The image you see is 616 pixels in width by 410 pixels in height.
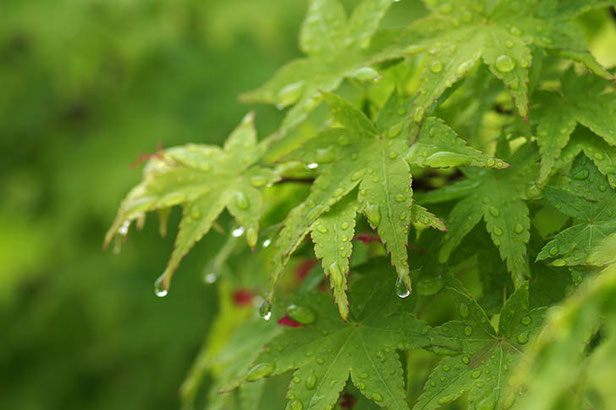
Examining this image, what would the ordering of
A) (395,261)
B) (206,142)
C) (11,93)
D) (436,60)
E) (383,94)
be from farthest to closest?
(11,93) → (206,142) → (383,94) → (436,60) → (395,261)

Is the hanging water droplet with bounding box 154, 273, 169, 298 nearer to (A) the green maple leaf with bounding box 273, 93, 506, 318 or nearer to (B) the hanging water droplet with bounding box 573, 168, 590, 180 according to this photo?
(A) the green maple leaf with bounding box 273, 93, 506, 318

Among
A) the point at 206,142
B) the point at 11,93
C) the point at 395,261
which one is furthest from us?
the point at 11,93

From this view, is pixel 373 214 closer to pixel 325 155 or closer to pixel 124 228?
pixel 325 155

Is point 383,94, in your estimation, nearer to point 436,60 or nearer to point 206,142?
point 436,60

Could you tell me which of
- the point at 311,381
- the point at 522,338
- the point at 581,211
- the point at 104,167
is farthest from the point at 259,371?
the point at 104,167

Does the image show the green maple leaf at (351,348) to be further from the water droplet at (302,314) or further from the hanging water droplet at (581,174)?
the hanging water droplet at (581,174)

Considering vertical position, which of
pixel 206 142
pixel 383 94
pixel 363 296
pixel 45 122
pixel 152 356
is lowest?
pixel 152 356

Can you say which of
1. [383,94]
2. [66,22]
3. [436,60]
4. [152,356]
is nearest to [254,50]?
[66,22]
